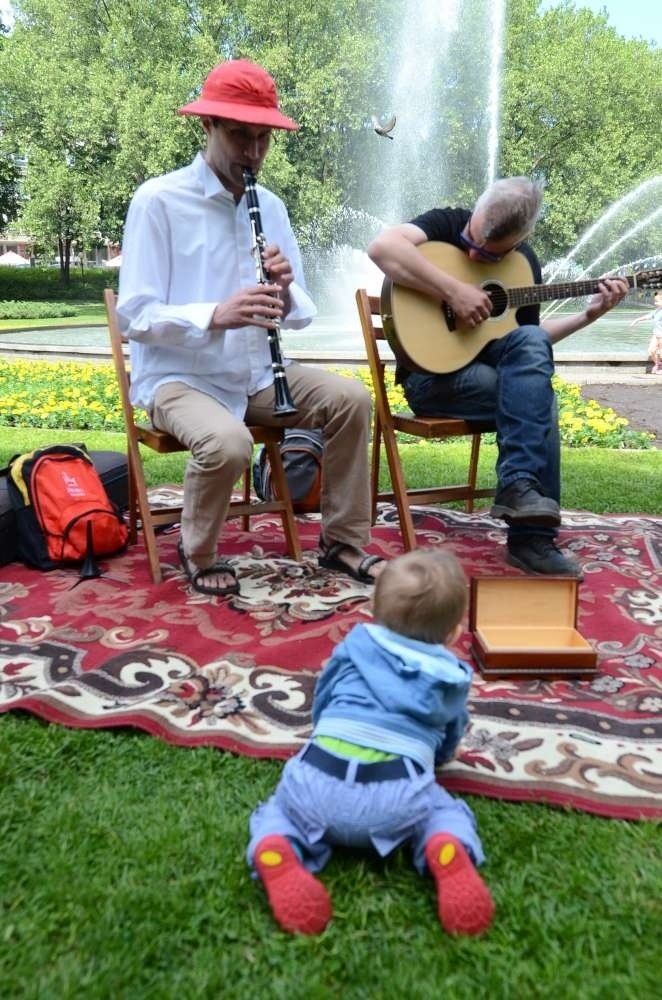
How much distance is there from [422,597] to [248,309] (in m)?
1.62

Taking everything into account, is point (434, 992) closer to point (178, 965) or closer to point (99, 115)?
point (178, 965)

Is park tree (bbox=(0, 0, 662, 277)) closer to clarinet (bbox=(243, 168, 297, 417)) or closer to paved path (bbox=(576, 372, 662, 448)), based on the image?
paved path (bbox=(576, 372, 662, 448))

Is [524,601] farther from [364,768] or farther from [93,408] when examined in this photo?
[93,408]

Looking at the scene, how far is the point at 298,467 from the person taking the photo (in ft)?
13.2

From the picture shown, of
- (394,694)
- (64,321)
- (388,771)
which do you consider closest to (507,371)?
(394,694)

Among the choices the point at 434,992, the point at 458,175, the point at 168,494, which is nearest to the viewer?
the point at 434,992

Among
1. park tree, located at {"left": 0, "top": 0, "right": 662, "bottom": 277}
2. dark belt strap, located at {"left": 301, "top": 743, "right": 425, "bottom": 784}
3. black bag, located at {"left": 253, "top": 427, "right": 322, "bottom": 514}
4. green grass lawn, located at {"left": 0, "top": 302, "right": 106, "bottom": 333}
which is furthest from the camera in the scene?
park tree, located at {"left": 0, "top": 0, "right": 662, "bottom": 277}

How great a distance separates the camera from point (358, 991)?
4.37 feet

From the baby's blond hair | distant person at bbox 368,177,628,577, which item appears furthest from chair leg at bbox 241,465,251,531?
the baby's blond hair

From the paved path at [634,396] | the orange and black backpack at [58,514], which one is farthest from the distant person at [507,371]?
the paved path at [634,396]

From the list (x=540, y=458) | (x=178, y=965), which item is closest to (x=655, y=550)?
(x=540, y=458)

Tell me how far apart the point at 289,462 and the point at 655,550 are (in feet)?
5.52

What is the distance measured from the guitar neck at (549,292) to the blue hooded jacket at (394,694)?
2.17m

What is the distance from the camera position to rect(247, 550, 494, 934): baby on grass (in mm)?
1480
